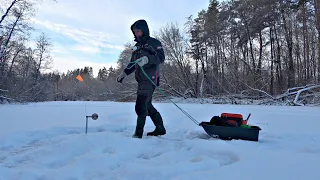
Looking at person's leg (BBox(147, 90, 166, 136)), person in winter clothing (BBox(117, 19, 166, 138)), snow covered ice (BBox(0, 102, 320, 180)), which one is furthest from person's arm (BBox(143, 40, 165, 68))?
snow covered ice (BBox(0, 102, 320, 180))

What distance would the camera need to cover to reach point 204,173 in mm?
1645

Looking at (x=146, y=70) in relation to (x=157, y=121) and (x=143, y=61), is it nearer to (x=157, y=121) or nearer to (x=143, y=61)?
(x=143, y=61)

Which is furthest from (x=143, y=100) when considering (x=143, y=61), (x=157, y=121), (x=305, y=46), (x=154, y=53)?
(x=305, y=46)

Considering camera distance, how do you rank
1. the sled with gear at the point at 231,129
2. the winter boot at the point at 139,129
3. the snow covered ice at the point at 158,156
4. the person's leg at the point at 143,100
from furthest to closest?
the person's leg at the point at 143,100
the winter boot at the point at 139,129
the sled with gear at the point at 231,129
the snow covered ice at the point at 158,156

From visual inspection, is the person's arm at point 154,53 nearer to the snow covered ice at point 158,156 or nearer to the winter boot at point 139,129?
the winter boot at point 139,129

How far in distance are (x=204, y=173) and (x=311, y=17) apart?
19138mm

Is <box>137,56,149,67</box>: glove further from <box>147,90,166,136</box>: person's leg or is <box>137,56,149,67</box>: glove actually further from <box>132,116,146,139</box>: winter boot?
<box>132,116,146,139</box>: winter boot

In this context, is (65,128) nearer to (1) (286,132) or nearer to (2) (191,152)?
(2) (191,152)

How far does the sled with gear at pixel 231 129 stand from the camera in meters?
2.70

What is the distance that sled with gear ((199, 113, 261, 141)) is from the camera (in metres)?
2.70

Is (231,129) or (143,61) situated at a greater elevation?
(143,61)

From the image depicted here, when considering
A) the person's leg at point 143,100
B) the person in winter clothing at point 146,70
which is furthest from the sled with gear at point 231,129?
the person's leg at point 143,100

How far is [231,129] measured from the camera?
285 centimetres

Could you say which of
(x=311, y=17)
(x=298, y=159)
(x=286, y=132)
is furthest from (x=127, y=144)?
(x=311, y=17)
